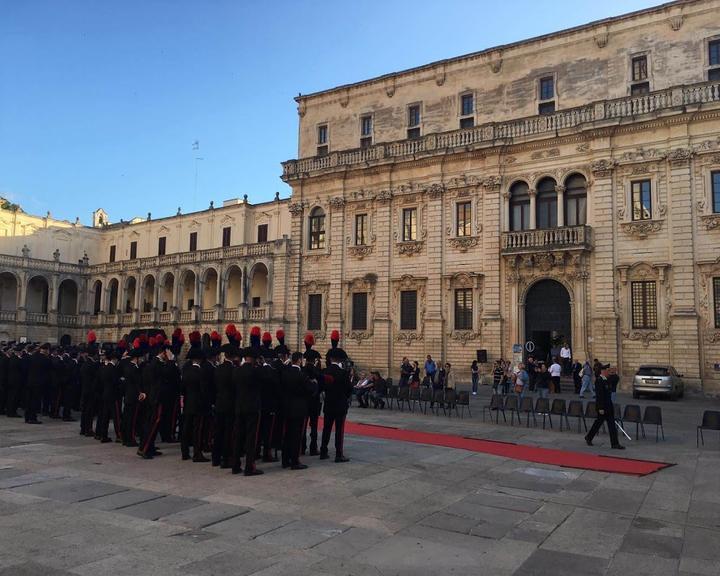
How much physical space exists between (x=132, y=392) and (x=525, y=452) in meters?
7.94

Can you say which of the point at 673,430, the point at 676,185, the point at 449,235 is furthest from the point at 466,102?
the point at 673,430

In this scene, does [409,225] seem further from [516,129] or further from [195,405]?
[195,405]

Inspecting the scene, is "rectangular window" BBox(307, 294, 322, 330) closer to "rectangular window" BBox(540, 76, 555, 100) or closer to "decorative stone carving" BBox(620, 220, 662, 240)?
"rectangular window" BBox(540, 76, 555, 100)

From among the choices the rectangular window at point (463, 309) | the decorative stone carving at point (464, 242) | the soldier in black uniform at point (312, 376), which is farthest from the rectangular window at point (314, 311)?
the soldier in black uniform at point (312, 376)

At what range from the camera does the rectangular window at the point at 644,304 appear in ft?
85.8

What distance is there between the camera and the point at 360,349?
33.5m

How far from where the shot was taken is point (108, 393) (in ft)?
40.8

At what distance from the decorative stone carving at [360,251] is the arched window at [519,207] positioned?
26.3 ft

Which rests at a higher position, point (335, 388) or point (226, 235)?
point (226, 235)

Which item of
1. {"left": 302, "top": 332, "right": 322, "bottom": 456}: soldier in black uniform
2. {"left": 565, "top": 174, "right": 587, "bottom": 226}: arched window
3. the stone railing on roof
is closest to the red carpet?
{"left": 302, "top": 332, "right": 322, "bottom": 456}: soldier in black uniform

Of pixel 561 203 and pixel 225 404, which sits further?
pixel 561 203

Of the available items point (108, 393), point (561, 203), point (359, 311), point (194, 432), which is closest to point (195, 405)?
point (194, 432)

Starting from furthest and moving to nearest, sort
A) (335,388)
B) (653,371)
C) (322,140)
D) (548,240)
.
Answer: (322,140)
(548,240)
(653,371)
(335,388)

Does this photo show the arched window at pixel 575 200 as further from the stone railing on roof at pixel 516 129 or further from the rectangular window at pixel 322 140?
the rectangular window at pixel 322 140
